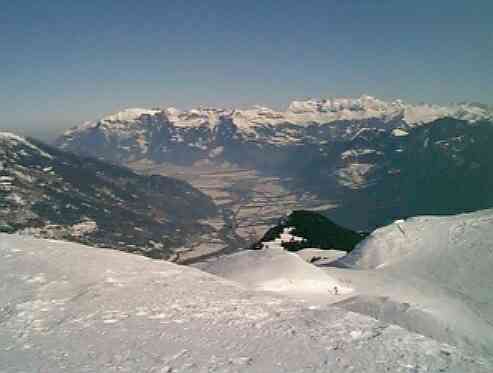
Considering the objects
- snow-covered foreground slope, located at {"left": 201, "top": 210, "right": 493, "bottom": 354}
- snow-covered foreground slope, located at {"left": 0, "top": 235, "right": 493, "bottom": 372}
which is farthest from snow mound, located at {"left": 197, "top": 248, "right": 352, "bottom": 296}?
snow-covered foreground slope, located at {"left": 0, "top": 235, "right": 493, "bottom": 372}

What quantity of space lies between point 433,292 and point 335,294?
25.7 feet

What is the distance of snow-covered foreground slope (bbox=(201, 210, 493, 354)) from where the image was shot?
26.4m

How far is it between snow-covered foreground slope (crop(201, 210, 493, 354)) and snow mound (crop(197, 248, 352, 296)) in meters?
0.07

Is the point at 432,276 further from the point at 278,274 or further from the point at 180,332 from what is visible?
the point at 180,332

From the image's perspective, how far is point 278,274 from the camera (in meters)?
32.9

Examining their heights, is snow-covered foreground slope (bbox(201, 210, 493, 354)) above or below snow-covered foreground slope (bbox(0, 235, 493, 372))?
below

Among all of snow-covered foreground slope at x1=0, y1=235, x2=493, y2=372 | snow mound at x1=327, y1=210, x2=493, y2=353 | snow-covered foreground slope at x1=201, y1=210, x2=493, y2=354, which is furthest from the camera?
snow-covered foreground slope at x1=201, y1=210, x2=493, y2=354

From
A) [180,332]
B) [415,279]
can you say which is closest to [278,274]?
[415,279]

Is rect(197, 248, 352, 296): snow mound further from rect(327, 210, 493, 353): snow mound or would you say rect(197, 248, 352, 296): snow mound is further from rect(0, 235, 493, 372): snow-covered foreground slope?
rect(0, 235, 493, 372): snow-covered foreground slope

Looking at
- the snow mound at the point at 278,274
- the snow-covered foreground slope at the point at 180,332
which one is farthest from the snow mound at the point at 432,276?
the snow-covered foreground slope at the point at 180,332

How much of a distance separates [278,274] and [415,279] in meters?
13.0

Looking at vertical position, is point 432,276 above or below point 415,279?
above

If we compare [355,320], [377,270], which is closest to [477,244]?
[377,270]

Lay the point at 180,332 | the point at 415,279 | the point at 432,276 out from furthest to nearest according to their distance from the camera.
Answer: the point at 432,276 → the point at 415,279 → the point at 180,332
